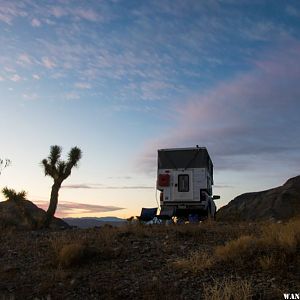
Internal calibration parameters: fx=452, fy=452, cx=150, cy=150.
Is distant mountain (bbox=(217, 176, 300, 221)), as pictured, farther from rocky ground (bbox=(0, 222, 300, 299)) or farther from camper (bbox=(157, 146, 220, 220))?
rocky ground (bbox=(0, 222, 300, 299))

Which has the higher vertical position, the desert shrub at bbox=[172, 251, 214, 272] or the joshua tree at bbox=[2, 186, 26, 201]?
the joshua tree at bbox=[2, 186, 26, 201]

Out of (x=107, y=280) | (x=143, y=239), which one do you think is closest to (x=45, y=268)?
(x=107, y=280)

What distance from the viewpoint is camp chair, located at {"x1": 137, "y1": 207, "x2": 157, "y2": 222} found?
21.1 m

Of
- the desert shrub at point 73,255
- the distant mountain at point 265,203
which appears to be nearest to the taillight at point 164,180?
the distant mountain at point 265,203

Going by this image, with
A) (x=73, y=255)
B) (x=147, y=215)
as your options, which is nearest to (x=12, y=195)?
(x=147, y=215)

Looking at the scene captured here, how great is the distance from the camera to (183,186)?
21.5 m

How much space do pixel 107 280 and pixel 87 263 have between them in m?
1.36

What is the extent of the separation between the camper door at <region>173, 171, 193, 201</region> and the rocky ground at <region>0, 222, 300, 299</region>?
8.17 metres

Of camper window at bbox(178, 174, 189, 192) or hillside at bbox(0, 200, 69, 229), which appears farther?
camper window at bbox(178, 174, 189, 192)

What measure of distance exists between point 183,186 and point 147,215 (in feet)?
7.17

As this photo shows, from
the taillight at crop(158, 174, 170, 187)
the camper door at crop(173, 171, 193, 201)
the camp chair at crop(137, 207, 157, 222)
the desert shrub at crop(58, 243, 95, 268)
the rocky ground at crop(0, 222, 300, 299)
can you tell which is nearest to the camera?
the rocky ground at crop(0, 222, 300, 299)

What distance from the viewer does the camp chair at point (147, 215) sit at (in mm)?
21125

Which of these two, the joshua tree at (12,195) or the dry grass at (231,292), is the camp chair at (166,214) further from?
the dry grass at (231,292)

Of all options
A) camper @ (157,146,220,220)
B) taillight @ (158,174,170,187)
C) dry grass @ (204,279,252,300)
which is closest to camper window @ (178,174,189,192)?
camper @ (157,146,220,220)
